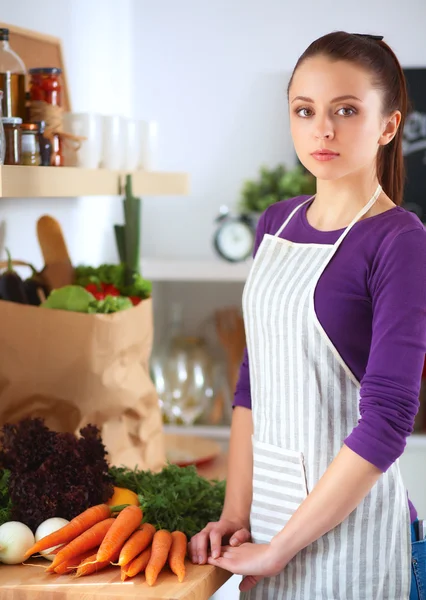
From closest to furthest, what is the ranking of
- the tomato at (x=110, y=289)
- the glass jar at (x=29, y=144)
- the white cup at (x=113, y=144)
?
the glass jar at (x=29, y=144) → the tomato at (x=110, y=289) → the white cup at (x=113, y=144)

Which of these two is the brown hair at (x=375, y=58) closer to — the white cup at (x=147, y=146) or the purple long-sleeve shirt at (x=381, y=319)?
the purple long-sleeve shirt at (x=381, y=319)

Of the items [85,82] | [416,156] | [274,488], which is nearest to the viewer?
[274,488]

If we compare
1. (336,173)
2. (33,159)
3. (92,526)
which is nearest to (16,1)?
(33,159)

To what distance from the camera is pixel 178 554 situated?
4.31 ft

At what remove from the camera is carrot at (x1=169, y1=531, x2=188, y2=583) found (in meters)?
1.28

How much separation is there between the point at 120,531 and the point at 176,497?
0.16m

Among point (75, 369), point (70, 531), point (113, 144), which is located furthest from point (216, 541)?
point (113, 144)

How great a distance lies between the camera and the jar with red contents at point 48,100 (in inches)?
68.3

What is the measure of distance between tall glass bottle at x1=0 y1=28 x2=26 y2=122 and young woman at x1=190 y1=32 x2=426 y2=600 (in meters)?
0.60

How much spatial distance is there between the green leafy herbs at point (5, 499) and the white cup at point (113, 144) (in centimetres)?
85

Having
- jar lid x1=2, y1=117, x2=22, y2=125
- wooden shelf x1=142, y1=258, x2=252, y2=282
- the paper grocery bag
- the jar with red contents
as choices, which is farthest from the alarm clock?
jar lid x1=2, y1=117, x2=22, y2=125

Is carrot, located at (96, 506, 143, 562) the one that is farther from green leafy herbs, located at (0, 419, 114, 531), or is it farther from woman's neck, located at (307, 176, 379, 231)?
woman's neck, located at (307, 176, 379, 231)

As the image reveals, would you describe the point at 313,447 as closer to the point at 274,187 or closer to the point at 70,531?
the point at 70,531

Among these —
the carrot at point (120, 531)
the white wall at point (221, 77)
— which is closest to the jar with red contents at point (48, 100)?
the carrot at point (120, 531)
